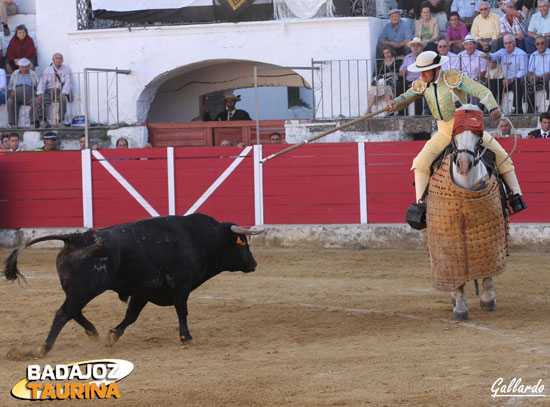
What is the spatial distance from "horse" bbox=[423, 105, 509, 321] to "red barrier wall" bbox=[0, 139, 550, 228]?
194 inches

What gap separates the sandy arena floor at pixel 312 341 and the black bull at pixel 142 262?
0.24 meters

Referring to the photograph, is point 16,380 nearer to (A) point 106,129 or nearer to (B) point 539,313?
(B) point 539,313

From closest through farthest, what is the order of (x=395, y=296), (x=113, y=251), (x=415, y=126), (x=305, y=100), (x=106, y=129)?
(x=113, y=251), (x=395, y=296), (x=415, y=126), (x=106, y=129), (x=305, y=100)

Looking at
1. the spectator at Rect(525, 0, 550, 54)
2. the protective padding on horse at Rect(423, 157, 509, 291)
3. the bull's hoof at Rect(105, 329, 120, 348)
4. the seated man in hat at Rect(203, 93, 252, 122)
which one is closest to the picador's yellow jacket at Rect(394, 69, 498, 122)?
the protective padding on horse at Rect(423, 157, 509, 291)

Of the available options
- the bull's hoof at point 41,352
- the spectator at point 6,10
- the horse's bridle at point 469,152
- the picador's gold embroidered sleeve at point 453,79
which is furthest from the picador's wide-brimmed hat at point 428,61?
the spectator at point 6,10

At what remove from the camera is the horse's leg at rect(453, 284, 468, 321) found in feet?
21.0

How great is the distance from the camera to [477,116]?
20.0 ft

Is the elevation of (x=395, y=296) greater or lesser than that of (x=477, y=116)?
lesser

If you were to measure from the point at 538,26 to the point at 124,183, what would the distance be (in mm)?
5708

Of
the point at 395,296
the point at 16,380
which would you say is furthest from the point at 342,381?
the point at 395,296

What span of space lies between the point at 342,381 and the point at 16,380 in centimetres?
157

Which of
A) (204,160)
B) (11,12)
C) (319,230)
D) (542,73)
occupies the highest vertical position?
(11,12)

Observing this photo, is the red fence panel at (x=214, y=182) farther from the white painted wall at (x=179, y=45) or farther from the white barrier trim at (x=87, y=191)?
the white painted wall at (x=179, y=45)

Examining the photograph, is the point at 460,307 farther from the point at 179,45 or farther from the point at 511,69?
the point at 179,45
